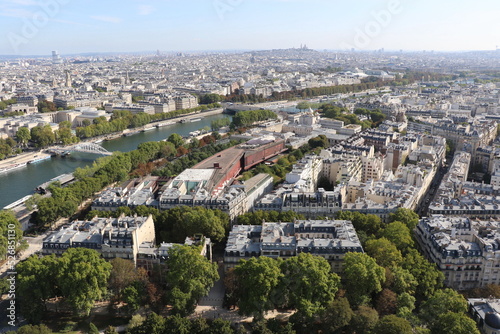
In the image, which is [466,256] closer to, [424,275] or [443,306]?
[424,275]

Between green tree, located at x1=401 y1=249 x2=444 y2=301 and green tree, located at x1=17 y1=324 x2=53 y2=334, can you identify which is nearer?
green tree, located at x1=17 y1=324 x2=53 y2=334

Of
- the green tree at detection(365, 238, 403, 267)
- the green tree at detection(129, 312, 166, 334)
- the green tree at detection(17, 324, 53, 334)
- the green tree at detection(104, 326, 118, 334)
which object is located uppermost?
the green tree at detection(365, 238, 403, 267)

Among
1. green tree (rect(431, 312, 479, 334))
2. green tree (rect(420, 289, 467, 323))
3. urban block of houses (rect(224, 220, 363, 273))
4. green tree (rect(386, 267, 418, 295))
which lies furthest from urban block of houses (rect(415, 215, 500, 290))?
green tree (rect(431, 312, 479, 334))

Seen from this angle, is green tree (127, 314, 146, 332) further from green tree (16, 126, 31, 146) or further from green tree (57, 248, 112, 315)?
green tree (16, 126, 31, 146)

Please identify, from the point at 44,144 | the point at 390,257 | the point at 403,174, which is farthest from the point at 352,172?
the point at 44,144

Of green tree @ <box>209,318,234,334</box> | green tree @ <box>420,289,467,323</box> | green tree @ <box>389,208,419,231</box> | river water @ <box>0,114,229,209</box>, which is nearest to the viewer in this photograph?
green tree @ <box>209,318,234,334</box>

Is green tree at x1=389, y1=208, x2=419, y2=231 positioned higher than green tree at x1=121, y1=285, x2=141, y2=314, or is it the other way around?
green tree at x1=389, y1=208, x2=419, y2=231

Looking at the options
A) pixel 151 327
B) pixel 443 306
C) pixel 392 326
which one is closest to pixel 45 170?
pixel 151 327

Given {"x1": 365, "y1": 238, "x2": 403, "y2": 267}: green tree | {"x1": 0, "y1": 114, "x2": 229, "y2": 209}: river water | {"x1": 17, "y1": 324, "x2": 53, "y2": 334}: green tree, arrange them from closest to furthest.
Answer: {"x1": 17, "y1": 324, "x2": 53, "y2": 334}: green tree → {"x1": 365, "y1": 238, "x2": 403, "y2": 267}: green tree → {"x1": 0, "y1": 114, "x2": 229, "y2": 209}: river water
